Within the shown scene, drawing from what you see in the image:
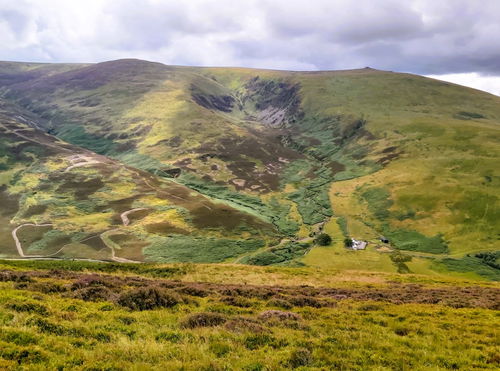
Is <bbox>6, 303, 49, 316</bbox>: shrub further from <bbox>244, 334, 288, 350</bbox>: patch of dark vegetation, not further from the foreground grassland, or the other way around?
<bbox>244, 334, 288, 350</bbox>: patch of dark vegetation

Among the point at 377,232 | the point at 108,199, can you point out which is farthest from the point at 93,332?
the point at 108,199

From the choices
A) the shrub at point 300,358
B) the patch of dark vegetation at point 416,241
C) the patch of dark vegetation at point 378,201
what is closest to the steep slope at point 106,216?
the patch of dark vegetation at point 416,241

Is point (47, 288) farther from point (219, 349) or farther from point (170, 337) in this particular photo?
point (219, 349)

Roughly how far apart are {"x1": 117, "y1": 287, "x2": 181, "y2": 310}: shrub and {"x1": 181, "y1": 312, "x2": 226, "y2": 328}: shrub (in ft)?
12.0

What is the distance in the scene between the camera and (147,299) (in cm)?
1862

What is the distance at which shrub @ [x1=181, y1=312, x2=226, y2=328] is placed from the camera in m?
15.0

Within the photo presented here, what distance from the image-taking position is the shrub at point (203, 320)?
15.0m

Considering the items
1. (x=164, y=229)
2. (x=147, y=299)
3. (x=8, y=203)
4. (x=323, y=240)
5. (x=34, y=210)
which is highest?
(x=147, y=299)

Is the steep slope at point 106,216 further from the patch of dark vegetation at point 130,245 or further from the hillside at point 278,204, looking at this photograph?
the hillside at point 278,204

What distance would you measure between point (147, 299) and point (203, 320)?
4.80 m

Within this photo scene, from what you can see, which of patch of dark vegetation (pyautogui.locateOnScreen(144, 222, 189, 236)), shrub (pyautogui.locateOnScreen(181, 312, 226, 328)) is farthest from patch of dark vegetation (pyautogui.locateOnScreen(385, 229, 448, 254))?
shrub (pyautogui.locateOnScreen(181, 312, 226, 328))

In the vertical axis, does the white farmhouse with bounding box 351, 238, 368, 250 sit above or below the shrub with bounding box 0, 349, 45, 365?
below

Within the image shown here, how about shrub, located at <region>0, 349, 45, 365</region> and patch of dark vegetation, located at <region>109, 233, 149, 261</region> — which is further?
patch of dark vegetation, located at <region>109, 233, 149, 261</region>

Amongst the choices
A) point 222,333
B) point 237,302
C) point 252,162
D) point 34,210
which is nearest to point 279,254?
point 237,302
